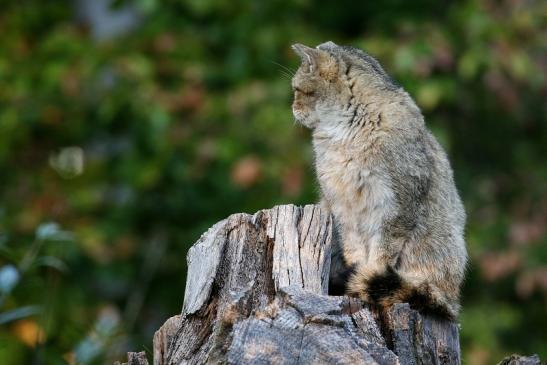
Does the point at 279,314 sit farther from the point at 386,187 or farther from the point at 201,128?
the point at 201,128

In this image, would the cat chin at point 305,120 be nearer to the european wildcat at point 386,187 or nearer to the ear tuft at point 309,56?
the european wildcat at point 386,187

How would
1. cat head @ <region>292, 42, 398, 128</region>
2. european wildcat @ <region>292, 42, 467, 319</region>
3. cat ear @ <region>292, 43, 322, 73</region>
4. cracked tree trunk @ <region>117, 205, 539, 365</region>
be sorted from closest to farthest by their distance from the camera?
cracked tree trunk @ <region>117, 205, 539, 365</region>
european wildcat @ <region>292, 42, 467, 319</region>
cat head @ <region>292, 42, 398, 128</region>
cat ear @ <region>292, 43, 322, 73</region>

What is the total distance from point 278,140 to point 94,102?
5.68 feet

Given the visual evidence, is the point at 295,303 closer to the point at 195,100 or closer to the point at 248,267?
the point at 248,267

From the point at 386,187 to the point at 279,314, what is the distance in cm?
160

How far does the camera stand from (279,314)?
362 cm

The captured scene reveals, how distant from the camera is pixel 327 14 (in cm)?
1070

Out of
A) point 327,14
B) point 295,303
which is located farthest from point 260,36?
point 295,303

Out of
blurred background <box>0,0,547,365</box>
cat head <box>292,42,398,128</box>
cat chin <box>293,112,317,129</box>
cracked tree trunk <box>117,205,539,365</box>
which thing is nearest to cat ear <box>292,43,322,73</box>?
cat head <box>292,42,398,128</box>

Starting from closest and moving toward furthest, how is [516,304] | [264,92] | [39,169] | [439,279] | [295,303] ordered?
[295,303] → [439,279] → [264,92] → [39,169] → [516,304]

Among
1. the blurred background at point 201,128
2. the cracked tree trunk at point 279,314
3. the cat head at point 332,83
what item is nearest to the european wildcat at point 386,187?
the cat head at point 332,83

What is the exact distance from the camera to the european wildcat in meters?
5.02

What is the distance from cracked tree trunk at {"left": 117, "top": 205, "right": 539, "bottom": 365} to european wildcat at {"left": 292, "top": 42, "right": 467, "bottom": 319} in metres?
0.41

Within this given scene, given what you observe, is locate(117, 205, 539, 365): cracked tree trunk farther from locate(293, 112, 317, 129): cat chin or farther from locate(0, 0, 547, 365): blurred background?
locate(0, 0, 547, 365): blurred background
